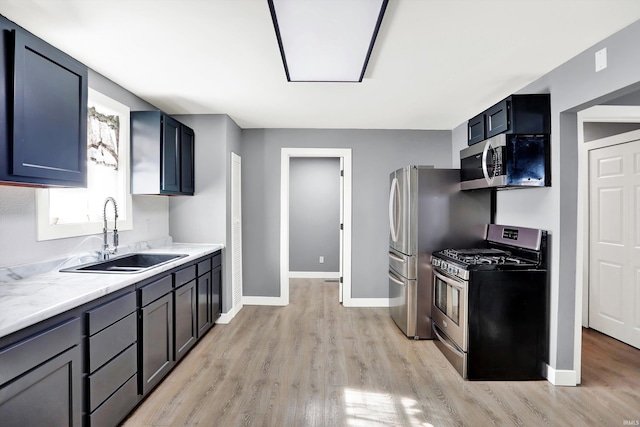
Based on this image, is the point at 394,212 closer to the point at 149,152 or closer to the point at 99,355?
the point at 149,152

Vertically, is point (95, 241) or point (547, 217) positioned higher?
point (547, 217)

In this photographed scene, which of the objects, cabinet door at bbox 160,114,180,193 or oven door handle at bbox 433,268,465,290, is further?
cabinet door at bbox 160,114,180,193

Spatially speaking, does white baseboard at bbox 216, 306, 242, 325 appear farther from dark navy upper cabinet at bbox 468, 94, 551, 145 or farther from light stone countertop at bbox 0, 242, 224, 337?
dark navy upper cabinet at bbox 468, 94, 551, 145

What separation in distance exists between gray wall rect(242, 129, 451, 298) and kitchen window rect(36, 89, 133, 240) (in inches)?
63.7

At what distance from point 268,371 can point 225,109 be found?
268 centimetres

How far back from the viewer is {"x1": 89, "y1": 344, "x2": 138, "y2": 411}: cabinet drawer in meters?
1.64

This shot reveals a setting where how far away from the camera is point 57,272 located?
2074 millimetres

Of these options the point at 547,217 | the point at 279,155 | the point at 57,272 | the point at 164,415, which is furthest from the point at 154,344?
the point at 547,217

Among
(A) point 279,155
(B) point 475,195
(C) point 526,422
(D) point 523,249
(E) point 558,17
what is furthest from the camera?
(A) point 279,155

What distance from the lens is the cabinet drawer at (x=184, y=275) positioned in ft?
8.40

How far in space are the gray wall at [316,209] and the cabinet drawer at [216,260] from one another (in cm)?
256

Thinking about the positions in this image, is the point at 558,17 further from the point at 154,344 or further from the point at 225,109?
the point at 154,344

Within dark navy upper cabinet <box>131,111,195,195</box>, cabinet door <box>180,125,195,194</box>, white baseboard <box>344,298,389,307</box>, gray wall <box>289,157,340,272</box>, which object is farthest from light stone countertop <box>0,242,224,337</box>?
gray wall <box>289,157,340,272</box>

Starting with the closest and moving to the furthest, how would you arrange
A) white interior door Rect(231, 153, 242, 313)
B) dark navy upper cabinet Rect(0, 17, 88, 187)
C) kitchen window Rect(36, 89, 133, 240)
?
dark navy upper cabinet Rect(0, 17, 88, 187) < kitchen window Rect(36, 89, 133, 240) < white interior door Rect(231, 153, 242, 313)
